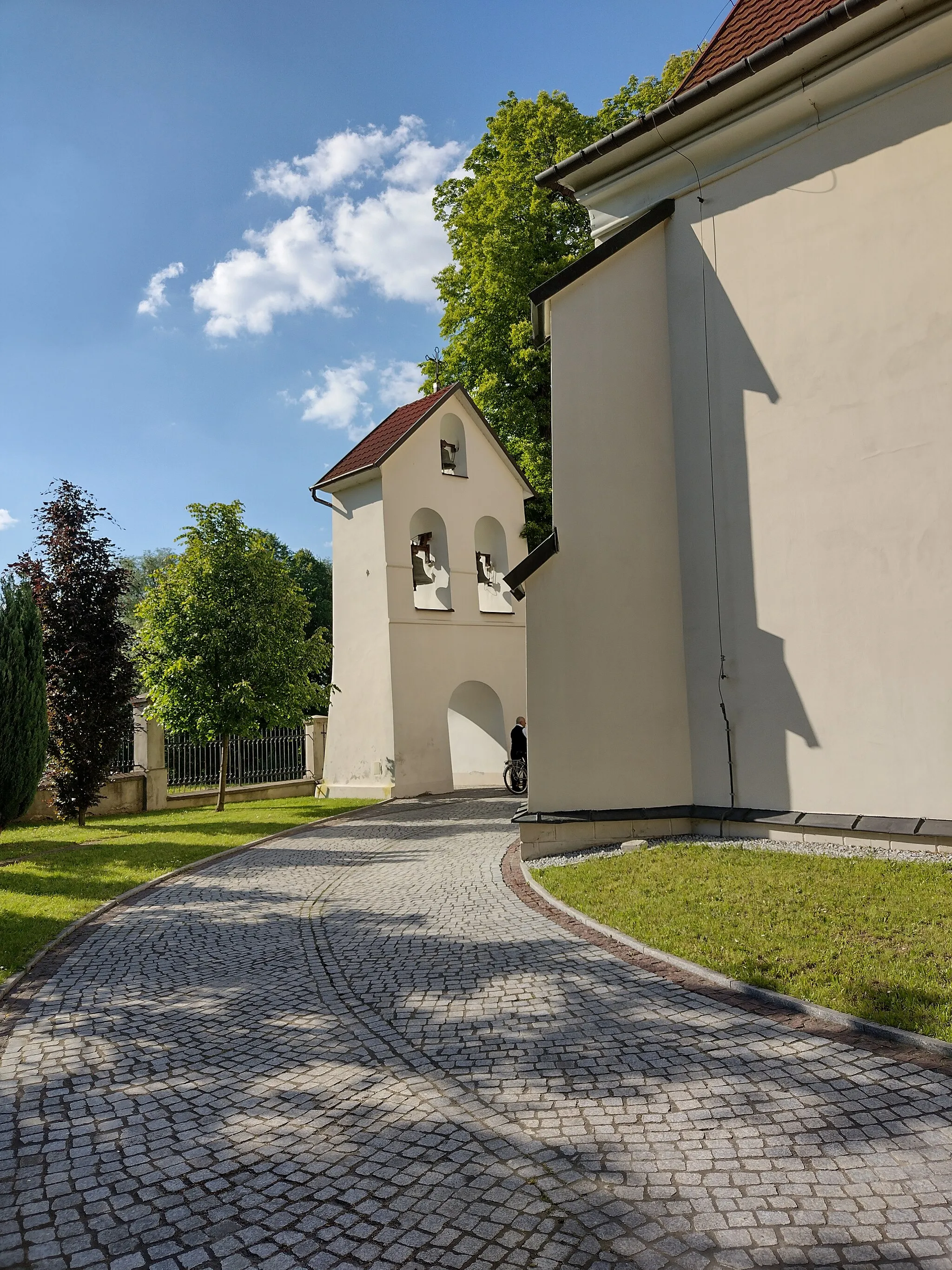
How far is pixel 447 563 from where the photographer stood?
2262cm

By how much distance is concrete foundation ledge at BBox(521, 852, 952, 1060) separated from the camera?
181 inches

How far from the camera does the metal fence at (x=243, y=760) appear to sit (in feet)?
69.3

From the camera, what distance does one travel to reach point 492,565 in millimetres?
24406

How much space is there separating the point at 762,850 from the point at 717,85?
8.89 metres

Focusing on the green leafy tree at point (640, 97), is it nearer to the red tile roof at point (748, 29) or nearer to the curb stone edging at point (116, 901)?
the red tile roof at point (748, 29)

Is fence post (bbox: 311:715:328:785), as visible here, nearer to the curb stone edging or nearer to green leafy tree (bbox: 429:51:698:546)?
the curb stone edging

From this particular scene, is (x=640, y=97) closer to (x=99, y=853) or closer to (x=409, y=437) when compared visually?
(x=409, y=437)

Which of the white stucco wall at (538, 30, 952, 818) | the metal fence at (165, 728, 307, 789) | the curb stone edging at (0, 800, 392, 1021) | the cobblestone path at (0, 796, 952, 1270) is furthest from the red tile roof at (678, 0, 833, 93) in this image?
the metal fence at (165, 728, 307, 789)

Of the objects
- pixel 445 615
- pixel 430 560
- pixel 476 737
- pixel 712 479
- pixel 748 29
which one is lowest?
pixel 476 737

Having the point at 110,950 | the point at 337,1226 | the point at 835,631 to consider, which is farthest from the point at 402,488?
the point at 337,1226

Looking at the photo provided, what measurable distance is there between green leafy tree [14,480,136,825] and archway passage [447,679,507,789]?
936 cm


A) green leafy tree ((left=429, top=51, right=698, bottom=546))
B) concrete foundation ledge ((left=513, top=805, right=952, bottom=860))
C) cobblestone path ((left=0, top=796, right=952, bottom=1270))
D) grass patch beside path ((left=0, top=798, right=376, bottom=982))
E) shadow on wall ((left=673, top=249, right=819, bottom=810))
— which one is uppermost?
green leafy tree ((left=429, top=51, right=698, bottom=546))

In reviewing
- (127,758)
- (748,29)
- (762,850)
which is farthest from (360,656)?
(748,29)

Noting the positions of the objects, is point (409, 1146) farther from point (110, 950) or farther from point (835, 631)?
point (835, 631)
